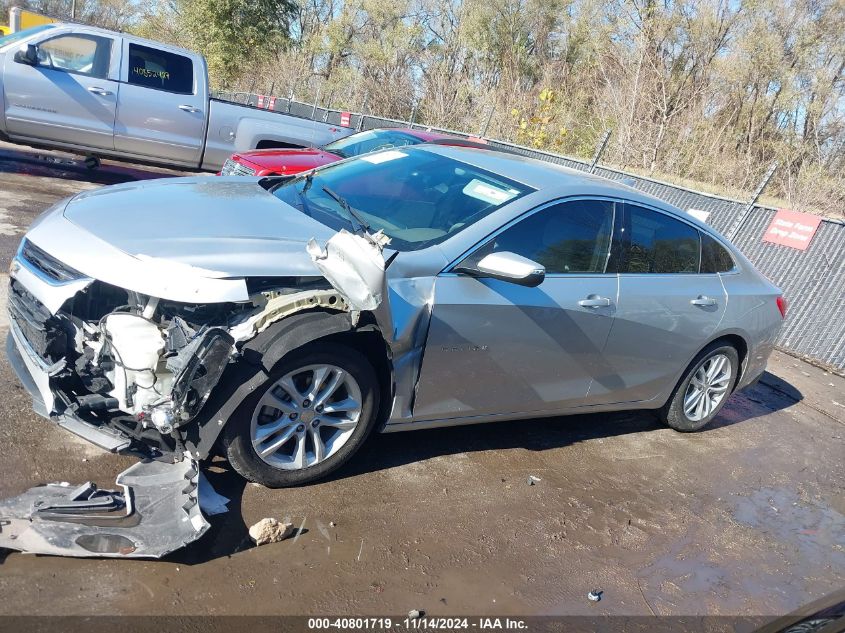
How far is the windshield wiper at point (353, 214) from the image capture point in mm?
3852

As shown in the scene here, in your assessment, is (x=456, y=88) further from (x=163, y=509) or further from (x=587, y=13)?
(x=163, y=509)

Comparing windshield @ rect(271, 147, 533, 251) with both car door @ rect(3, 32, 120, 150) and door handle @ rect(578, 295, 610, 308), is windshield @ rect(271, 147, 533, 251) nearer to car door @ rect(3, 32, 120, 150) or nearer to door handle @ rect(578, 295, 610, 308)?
door handle @ rect(578, 295, 610, 308)

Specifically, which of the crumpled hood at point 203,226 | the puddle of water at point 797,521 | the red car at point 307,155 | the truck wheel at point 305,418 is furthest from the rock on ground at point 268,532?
the red car at point 307,155

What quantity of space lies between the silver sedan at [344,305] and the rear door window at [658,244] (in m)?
0.01

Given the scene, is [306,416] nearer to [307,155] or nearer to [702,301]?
[702,301]

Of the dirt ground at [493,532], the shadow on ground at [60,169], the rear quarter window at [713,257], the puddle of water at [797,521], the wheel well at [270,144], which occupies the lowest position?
the shadow on ground at [60,169]

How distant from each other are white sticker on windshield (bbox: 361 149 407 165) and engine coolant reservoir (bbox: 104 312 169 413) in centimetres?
219

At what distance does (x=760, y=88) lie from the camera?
2220cm

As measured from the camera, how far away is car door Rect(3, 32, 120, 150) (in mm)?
8828

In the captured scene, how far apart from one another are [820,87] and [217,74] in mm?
24161

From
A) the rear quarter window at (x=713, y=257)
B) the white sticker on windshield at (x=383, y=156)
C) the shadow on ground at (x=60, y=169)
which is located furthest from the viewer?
the shadow on ground at (x=60, y=169)

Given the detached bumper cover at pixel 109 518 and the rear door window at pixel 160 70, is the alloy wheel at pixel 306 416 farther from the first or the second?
the rear door window at pixel 160 70

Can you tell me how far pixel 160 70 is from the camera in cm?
978

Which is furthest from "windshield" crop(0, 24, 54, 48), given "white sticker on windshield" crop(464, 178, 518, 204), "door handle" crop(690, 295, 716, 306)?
"door handle" crop(690, 295, 716, 306)
